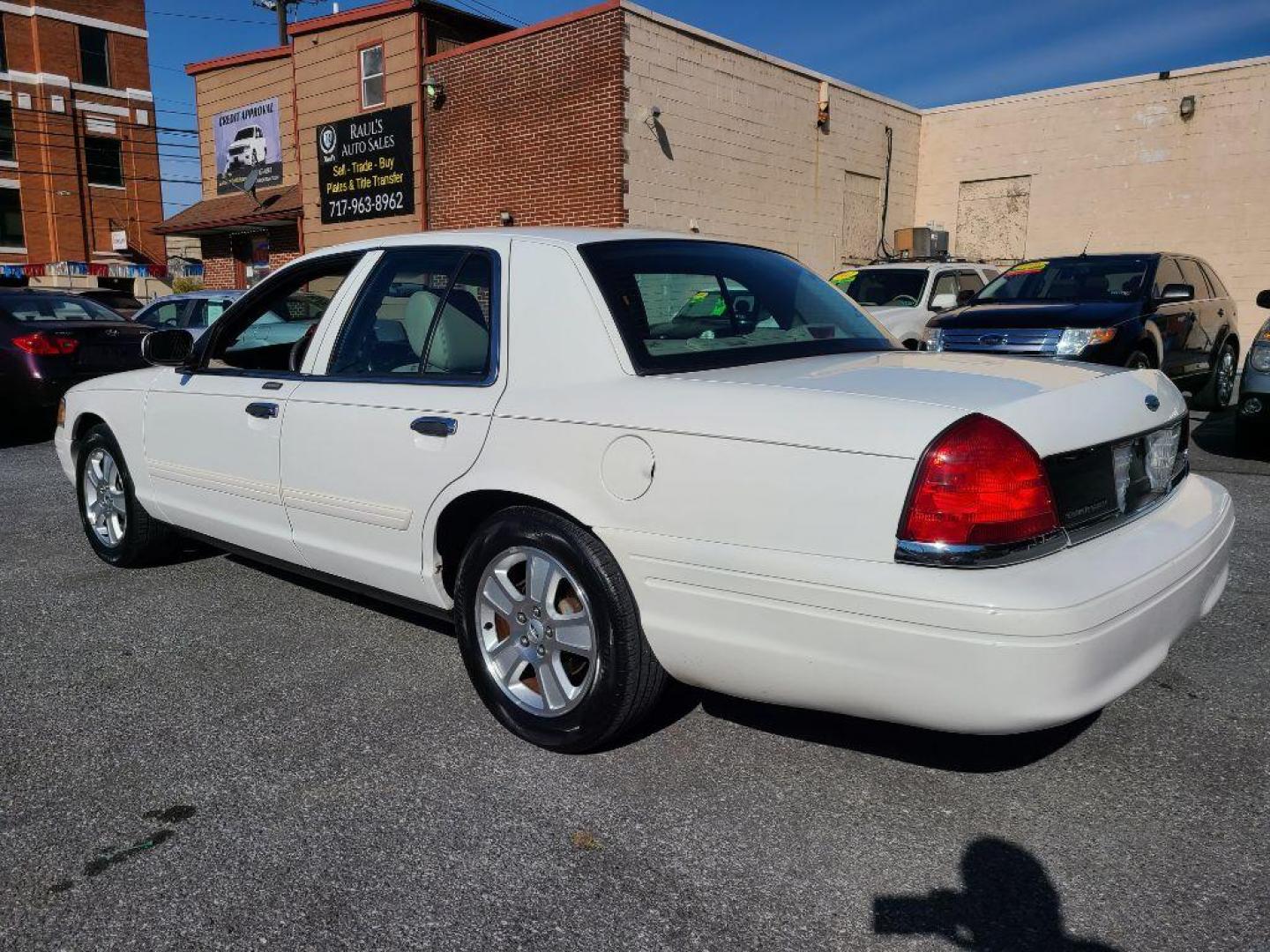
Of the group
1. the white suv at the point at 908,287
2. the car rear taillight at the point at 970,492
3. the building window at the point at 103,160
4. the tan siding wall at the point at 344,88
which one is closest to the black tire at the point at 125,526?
the car rear taillight at the point at 970,492

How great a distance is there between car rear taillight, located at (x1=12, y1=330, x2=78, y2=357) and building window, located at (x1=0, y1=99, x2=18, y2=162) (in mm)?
37590

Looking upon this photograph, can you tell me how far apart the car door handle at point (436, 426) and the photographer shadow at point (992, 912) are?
5.90 ft

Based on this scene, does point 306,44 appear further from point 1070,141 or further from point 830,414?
point 830,414

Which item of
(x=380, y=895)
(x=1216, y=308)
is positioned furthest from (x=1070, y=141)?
(x=380, y=895)

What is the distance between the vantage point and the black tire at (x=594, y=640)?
2756 millimetres

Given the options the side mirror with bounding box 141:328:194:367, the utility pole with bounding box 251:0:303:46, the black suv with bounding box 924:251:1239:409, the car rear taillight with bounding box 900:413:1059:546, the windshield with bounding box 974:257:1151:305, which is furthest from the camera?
the utility pole with bounding box 251:0:303:46

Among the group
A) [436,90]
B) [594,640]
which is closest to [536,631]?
[594,640]

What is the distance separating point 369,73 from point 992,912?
18.8 meters

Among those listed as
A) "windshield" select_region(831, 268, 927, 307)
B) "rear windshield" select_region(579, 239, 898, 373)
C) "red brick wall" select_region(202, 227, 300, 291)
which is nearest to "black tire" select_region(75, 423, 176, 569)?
"rear windshield" select_region(579, 239, 898, 373)

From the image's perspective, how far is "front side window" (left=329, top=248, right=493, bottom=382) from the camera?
333 cm

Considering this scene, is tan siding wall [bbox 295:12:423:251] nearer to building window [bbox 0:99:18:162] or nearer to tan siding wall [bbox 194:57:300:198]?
tan siding wall [bbox 194:57:300:198]

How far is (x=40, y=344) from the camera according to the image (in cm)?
941

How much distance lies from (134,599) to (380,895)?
2.86 metres

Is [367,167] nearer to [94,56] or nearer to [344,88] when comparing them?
[344,88]
